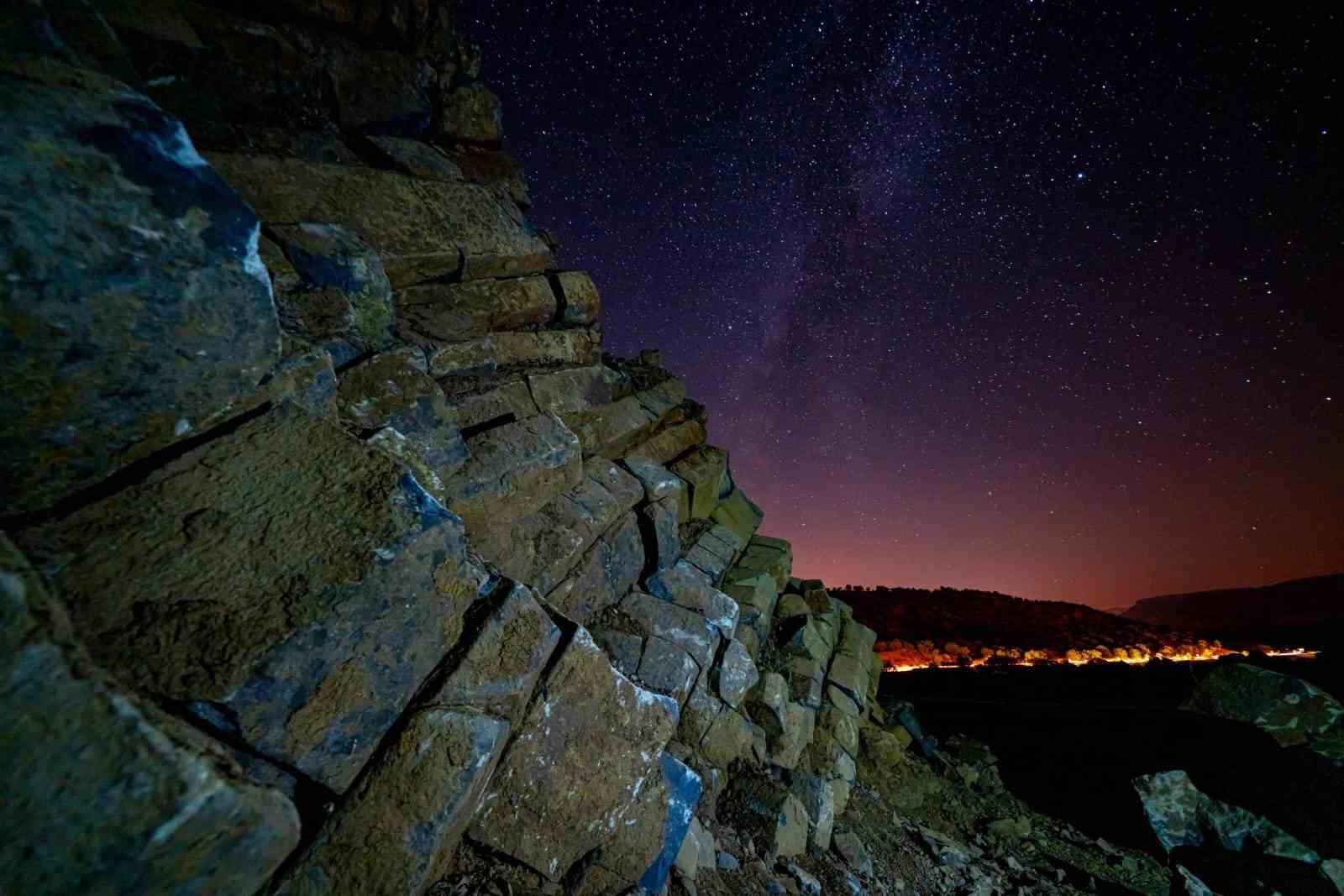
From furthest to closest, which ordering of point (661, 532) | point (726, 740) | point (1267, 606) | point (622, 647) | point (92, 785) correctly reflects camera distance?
point (1267, 606) → point (661, 532) → point (726, 740) → point (622, 647) → point (92, 785)

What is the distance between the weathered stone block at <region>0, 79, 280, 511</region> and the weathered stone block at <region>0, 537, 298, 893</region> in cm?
61

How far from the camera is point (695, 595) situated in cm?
557

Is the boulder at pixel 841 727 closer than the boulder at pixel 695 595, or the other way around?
the boulder at pixel 695 595

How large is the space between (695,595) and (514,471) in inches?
107

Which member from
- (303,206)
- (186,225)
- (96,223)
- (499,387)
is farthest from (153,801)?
(303,206)

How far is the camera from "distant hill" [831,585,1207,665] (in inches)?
1038

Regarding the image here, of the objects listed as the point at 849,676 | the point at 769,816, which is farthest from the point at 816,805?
the point at 849,676

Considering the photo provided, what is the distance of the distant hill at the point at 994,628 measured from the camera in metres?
26.4

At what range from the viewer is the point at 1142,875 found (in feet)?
21.4

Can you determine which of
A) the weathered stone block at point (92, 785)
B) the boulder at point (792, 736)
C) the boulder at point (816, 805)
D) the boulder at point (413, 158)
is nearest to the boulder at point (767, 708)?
the boulder at point (792, 736)

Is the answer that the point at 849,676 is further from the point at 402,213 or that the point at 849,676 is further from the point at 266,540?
the point at 402,213

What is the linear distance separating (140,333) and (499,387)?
2.90 m

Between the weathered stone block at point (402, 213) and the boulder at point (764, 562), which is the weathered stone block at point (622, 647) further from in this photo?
the weathered stone block at point (402, 213)

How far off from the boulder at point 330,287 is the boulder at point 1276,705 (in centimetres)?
1249
